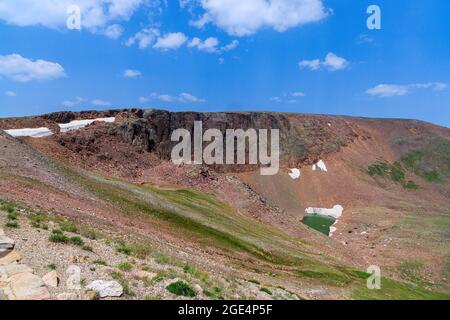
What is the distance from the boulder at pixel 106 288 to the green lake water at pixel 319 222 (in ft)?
239

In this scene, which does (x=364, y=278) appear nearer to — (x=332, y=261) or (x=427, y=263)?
(x=332, y=261)

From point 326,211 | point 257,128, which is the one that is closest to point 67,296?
point 326,211

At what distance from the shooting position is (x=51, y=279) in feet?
52.3

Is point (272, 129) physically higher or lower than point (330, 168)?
higher

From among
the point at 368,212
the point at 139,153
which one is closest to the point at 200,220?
the point at 139,153

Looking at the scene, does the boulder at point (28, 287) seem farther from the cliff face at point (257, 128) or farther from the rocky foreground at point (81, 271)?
the cliff face at point (257, 128)

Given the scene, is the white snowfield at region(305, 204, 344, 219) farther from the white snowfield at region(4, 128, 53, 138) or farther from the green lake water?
→ the white snowfield at region(4, 128, 53, 138)

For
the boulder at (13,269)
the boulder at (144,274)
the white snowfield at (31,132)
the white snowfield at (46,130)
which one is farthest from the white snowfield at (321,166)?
the boulder at (13,269)

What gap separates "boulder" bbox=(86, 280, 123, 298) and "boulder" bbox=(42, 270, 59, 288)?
120 centimetres

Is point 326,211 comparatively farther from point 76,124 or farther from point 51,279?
point 51,279
